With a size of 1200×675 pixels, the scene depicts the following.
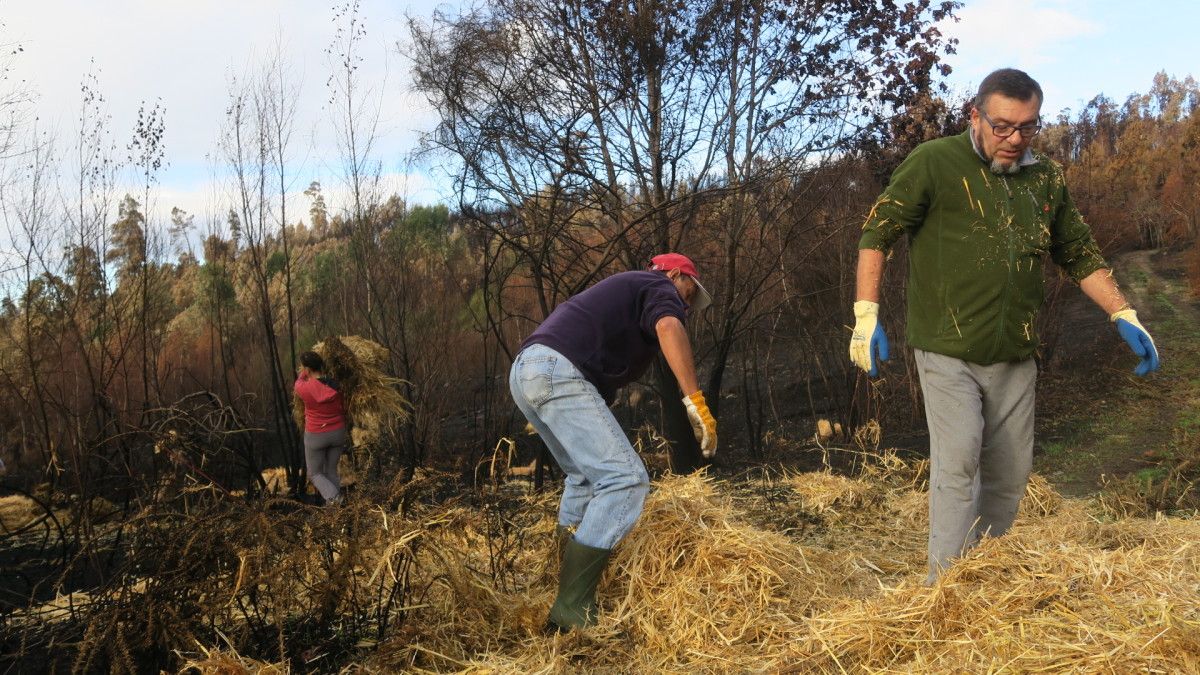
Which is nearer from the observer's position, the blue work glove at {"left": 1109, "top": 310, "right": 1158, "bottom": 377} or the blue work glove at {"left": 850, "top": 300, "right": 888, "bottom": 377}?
the blue work glove at {"left": 850, "top": 300, "right": 888, "bottom": 377}

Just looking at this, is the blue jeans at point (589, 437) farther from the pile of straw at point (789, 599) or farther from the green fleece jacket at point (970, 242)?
the green fleece jacket at point (970, 242)

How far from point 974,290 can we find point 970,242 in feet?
0.55

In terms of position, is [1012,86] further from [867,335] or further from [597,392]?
[597,392]

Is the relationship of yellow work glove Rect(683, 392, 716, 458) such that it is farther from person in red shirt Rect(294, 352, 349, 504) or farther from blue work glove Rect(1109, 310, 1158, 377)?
person in red shirt Rect(294, 352, 349, 504)

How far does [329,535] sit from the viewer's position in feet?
11.3

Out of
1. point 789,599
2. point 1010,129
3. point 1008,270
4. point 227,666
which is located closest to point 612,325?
point 789,599

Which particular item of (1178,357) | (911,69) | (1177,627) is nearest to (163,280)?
(911,69)

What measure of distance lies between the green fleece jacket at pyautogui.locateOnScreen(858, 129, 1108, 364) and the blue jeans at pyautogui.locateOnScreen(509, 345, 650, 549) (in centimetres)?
112

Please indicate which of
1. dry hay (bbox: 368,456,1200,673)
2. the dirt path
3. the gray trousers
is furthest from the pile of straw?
the dirt path

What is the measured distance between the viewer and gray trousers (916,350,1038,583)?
3.25m

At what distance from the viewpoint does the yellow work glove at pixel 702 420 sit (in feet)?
11.1

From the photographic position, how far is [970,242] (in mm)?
3322

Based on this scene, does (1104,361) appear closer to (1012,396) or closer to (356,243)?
(356,243)

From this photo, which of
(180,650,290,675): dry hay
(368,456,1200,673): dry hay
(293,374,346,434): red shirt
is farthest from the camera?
(293,374,346,434): red shirt
